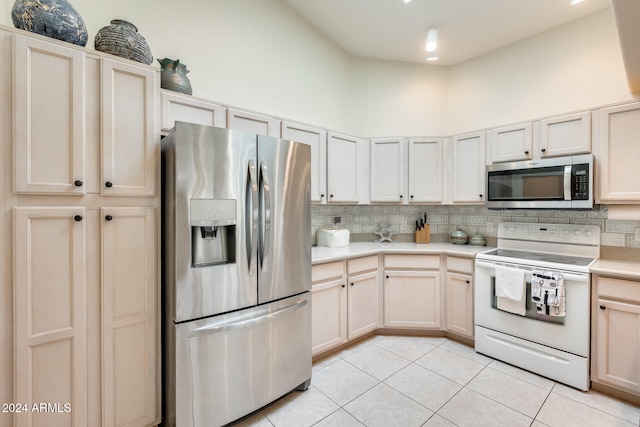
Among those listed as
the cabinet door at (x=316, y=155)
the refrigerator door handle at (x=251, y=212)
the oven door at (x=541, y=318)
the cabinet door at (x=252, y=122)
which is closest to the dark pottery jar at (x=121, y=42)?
the cabinet door at (x=252, y=122)

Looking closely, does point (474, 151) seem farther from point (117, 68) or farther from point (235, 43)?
point (117, 68)

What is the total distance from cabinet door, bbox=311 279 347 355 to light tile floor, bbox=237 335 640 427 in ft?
0.63

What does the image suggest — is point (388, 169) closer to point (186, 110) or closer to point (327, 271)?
point (327, 271)

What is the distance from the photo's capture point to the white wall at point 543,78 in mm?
2471

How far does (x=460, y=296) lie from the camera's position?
8.96 ft

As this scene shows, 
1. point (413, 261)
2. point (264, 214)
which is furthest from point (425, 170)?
point (264, 214)

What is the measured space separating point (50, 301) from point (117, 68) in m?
1.22

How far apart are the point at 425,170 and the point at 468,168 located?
0.44m

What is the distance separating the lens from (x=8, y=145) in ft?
3.96

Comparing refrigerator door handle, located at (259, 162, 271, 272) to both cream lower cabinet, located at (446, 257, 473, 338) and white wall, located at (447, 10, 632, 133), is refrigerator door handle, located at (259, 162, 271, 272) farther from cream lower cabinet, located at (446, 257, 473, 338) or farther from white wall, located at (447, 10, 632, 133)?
white wall, located at (447, 10, 632, 133)

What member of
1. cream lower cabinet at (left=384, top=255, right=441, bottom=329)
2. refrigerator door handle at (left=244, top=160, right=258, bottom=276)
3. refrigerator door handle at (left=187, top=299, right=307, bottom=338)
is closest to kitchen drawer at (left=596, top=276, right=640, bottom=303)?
cream lower cabinet at (left=384, top=255, right=441, bottom=329)

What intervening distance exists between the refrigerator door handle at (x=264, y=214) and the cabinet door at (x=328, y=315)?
2.33 ft

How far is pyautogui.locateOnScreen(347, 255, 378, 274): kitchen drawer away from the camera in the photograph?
8.61 ft

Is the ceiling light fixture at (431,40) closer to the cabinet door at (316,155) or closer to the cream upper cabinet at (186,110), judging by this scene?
the cabinet door at (316,155)
